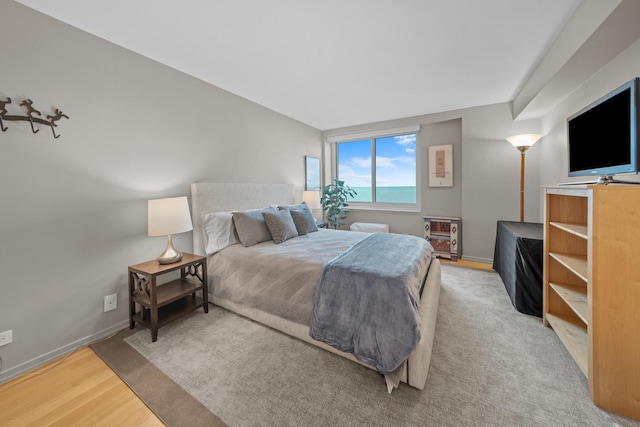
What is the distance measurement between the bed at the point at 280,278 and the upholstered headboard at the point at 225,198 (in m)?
0.01

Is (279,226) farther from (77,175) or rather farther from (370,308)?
→ (77,175)

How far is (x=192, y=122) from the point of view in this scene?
273 cm

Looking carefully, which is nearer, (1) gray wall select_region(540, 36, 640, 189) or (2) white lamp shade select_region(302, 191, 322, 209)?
(1) gray wall select_region(540, 36, 640, 189)

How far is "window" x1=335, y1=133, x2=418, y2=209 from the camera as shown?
4723mm

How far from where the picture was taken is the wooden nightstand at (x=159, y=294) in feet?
6.47

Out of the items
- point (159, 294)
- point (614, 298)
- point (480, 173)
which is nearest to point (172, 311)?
point (159, 294)

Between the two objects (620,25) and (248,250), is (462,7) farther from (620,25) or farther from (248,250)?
(248,250)

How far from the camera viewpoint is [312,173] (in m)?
4.91

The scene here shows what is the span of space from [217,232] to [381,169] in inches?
142

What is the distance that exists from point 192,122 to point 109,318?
211cm

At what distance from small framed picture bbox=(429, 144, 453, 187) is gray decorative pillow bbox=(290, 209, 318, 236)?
8.14ft

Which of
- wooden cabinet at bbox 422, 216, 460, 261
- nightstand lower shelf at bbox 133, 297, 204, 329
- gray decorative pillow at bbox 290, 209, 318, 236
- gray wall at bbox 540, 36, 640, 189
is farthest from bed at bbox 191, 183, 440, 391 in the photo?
gray wall at bbox 540, 36, 640, 189

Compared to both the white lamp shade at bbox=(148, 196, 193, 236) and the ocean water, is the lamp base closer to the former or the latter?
the white lamp shade at bbox=(148, 196, 193, 236)

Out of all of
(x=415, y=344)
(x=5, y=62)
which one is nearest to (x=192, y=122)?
(x=5, y=62)
